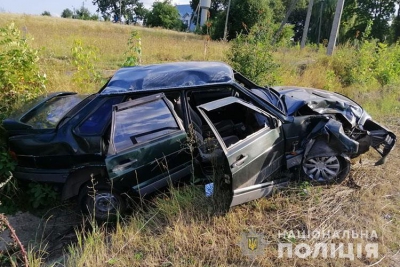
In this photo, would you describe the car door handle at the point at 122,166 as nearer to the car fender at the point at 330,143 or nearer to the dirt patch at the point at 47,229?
the dirt patch at the point at 47,229

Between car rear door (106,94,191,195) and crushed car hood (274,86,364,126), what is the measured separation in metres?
1.54

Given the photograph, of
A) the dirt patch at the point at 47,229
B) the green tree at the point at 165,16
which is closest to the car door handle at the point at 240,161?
the dirt patch at the point at 47,229

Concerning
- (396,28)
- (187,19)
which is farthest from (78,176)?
(187,19)

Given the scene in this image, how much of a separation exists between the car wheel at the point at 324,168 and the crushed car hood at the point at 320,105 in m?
0.62

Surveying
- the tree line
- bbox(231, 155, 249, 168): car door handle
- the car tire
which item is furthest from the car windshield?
the tree line

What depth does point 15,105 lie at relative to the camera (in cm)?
490

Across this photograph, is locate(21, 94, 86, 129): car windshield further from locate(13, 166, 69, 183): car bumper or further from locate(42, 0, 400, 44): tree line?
locate(42, 0, 400, 44): tree line

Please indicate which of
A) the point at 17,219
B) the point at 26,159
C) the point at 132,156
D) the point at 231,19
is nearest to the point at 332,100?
the point at 132,156

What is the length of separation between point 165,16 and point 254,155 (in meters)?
47.3

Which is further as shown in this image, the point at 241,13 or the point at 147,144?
the point at 241,13

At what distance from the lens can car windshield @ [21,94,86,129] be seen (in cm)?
396

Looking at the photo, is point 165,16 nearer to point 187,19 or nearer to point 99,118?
point 187,19

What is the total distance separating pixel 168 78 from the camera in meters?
3.87

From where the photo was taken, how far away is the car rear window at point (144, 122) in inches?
136
